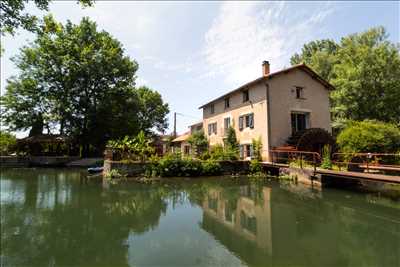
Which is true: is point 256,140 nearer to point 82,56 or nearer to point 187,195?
point 187,195

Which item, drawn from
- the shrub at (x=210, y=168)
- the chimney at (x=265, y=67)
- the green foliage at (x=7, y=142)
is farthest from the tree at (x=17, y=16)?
the green foliage at (x=7, y=142)

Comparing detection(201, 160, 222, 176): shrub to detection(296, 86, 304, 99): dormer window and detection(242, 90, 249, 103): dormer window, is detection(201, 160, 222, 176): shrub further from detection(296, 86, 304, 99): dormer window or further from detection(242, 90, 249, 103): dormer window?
detection(296, 86, 304, 99): dormer window

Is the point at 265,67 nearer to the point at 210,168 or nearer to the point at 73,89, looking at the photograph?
the point at 210,168

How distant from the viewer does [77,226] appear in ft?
25.3

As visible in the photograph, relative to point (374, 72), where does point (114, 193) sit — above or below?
below

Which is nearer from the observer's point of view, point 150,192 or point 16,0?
point 16,0

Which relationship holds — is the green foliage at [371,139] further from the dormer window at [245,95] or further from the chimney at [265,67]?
the chimney at [265,67]

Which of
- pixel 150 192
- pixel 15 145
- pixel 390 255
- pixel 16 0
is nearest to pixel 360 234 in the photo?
pixel 390 255

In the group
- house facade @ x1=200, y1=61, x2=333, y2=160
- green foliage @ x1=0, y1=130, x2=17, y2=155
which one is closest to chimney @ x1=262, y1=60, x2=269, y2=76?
house facade @ x1=200, y1=61, x2=333, y2=160

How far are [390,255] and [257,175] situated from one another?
13959 millimetres

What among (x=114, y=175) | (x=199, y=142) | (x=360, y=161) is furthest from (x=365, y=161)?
(x=199, y=142)

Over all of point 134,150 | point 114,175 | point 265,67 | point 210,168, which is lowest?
point 114,175

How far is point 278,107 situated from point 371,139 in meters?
7.12

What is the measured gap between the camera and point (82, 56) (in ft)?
106
